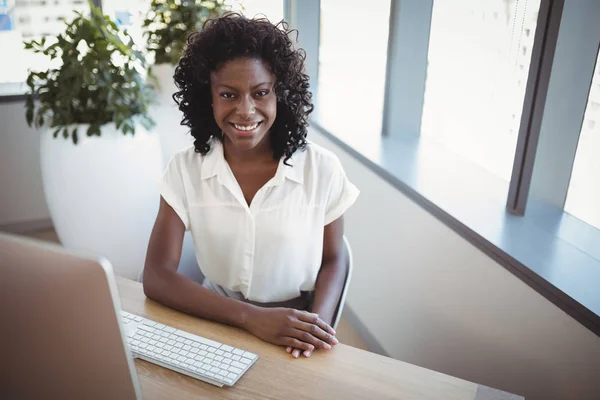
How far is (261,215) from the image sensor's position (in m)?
1.46

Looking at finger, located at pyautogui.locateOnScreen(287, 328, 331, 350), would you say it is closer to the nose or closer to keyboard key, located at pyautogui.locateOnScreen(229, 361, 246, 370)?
keyboard key, located at pyautogui.locateOnScreen(229, 361, 246, 370)

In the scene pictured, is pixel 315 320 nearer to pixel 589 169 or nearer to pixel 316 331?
pixel 316 331

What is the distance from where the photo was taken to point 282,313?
48.4 inches

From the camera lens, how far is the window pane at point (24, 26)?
3.16m

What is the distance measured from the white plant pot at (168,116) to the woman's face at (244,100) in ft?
6.13

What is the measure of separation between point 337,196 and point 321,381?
0.58 meters

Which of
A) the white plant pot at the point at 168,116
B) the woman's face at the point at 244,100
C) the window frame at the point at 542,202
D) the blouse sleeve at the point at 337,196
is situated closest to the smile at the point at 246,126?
the woman's face at the point at 244,100

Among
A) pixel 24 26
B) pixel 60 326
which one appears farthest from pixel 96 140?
pixel 60 326

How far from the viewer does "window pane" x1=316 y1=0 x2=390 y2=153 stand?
2602mm

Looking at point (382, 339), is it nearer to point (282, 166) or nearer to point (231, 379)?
point (282, 166)

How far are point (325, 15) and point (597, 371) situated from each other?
95.0 inches

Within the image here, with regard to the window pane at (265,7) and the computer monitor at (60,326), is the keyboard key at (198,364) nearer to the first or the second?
the computer monitor at (60,326)

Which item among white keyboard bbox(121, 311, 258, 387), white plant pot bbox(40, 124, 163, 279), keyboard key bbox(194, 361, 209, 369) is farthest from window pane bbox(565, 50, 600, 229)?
white plant pot bbox(40, 124, 163, 279)

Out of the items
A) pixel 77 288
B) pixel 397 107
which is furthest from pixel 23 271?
pixel 397 107
